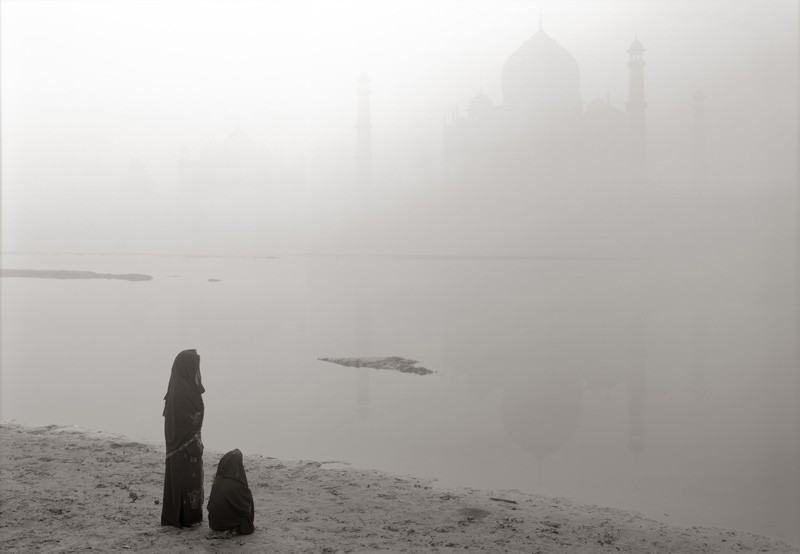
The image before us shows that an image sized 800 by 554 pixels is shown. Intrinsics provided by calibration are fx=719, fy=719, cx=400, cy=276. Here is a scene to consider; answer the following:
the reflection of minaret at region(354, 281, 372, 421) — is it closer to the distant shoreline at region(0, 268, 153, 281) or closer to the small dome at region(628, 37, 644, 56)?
the distant shoreline at region(0, 268, 153, 281)

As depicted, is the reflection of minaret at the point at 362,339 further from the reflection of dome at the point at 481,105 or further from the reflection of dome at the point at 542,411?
the reflection of dome at the point at 481,105

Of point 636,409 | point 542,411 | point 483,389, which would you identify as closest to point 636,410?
point 636,409

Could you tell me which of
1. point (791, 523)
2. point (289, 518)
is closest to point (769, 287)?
point (791, 523)

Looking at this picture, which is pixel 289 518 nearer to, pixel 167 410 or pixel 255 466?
pixel 167 410

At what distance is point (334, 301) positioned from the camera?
3017cm

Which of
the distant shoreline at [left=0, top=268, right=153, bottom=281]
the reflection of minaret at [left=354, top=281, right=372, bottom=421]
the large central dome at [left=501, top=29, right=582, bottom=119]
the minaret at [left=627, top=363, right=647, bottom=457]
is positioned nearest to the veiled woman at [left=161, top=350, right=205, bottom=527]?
the reflection of minaret at [left=354, top=281, right=372, bottom=421]

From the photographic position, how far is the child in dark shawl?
172 inches

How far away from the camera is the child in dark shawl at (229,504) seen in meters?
4.37

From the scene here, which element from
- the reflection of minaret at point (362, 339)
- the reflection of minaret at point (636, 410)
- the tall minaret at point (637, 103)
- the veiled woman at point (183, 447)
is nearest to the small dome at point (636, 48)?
the tall minaret at point (637, 103)

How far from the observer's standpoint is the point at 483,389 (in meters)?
11.6

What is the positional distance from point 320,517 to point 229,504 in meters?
0.73

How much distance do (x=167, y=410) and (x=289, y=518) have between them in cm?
109

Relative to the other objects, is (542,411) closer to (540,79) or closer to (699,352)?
(699,352)

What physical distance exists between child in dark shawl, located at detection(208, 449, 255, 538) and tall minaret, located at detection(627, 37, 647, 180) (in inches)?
2013
